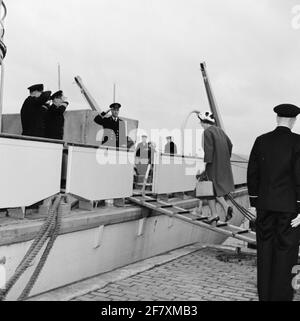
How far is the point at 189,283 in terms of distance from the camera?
19.6ft

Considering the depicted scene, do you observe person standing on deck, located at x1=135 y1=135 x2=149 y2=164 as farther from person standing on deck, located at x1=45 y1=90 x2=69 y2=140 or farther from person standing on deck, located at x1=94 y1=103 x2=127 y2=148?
person standing on deck, located at x1=45 y1=90 x2=69 y2=140

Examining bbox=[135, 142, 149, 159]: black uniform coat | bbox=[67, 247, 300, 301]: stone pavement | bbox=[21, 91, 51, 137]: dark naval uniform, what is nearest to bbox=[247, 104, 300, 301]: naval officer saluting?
bbox=[67, 247, 300, 301]: stone pavement

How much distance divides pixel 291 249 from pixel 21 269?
2.65 metres

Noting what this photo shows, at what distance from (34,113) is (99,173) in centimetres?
161

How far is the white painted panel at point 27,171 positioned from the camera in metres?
5.18

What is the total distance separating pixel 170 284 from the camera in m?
5.86

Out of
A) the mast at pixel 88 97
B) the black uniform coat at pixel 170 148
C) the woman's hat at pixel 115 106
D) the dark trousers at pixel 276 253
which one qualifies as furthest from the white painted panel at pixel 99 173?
the black uniform coat at pixel 170 148

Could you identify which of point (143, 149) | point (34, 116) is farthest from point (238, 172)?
point (34, 116)

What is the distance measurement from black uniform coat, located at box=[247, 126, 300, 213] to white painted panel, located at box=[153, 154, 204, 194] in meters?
4.03

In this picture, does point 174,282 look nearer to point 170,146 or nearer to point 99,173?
point 99,173

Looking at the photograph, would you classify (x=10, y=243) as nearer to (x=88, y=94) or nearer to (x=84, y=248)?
(x=84, y=248)

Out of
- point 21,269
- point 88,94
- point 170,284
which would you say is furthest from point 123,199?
point 88,94

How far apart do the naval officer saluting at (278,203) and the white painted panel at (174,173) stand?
402 cm

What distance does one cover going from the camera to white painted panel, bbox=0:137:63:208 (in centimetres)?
518
